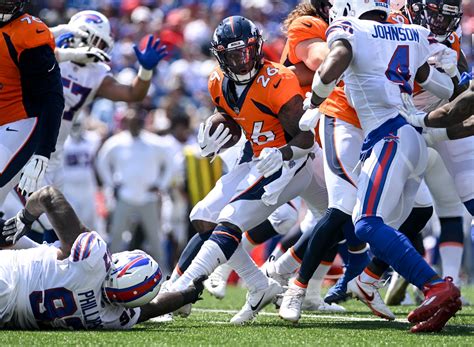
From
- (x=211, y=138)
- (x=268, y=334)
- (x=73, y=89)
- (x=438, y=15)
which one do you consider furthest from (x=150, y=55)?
(x=268, y=334)

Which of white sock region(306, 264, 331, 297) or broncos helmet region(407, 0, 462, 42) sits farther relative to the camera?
white sock region(306, 264, 331, 297)

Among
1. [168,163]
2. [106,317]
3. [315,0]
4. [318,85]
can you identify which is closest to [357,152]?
[318,85]

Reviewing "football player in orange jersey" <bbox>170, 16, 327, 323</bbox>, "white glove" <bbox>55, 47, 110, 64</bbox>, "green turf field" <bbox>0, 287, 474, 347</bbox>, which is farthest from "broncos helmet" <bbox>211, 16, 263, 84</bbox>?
"white glove" <bbox>55, 47, 110, 64</bbox>

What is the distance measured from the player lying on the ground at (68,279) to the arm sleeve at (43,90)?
41.8 inches

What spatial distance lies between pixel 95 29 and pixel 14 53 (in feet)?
6.05

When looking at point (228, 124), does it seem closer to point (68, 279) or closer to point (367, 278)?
point (367, 278)

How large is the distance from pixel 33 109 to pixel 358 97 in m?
1.99

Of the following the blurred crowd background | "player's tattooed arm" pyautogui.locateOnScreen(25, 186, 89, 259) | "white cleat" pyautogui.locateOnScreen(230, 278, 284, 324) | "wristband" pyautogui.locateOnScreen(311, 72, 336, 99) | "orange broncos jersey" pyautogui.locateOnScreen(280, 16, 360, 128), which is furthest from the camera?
the blurred crowd background

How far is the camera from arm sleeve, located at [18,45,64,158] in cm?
582

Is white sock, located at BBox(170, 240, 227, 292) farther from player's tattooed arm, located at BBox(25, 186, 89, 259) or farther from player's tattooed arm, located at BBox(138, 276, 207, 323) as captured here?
player's tattooed arm, located at BBox(25, 186, 89, 259)

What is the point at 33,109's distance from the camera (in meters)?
5.98

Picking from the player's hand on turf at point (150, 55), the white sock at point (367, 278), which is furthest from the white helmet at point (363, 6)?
the player's hand on turf at point (150, 55)

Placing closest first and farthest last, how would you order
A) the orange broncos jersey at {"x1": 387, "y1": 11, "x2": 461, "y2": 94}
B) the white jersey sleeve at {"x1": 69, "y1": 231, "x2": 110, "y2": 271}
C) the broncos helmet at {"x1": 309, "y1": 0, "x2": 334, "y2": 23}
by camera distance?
the white jersey sleeve at {"x1": 69, "y1": 231, "x2": 110, "y2": 271}, the orange broncos jersey at {"x1": 387, "y1": 11, "x2": 461, "y2": 94}, the broncos helmet at {"x1": 309, "y1": 0, "x2": 334, "y2": 23}

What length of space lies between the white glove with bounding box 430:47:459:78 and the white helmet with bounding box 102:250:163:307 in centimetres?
209
